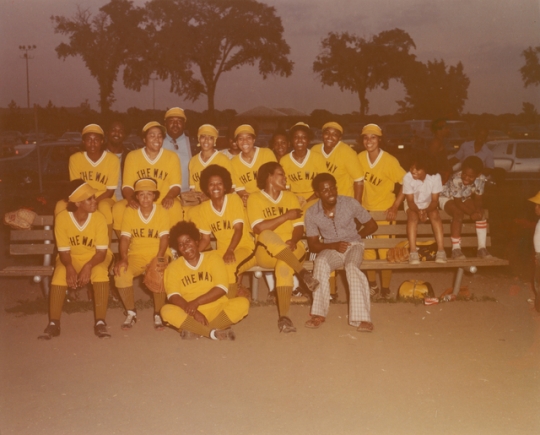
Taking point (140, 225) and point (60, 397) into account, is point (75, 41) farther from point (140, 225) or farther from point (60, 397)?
point (60, 397)

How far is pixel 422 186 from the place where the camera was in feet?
24.3

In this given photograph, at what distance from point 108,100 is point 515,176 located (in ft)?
65.3

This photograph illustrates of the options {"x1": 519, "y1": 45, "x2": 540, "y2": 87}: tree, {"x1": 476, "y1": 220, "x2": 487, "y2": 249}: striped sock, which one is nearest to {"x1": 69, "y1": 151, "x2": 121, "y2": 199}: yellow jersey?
{"x1": 476, "y1": 220, "x2": 487, "y2": 249}: striped sock

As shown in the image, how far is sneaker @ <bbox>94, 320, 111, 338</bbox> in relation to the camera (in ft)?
20.3

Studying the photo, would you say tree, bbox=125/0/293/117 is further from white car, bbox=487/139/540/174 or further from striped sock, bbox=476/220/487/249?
striped sock, bbox=476/220/487/249

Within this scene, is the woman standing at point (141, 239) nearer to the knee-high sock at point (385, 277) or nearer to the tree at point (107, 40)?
the knee-high sock at point (385, 277)

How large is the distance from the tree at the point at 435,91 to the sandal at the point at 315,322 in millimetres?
36149

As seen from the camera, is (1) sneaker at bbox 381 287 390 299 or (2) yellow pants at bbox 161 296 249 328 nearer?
(2) yellow pants at bbox 161 296 249 328

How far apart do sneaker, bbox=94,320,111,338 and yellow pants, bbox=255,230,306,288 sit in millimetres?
1713

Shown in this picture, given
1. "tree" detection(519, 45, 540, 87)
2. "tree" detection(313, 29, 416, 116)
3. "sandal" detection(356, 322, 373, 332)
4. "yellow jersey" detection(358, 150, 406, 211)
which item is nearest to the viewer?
"sandal" detection(356, 322, 373, 332)

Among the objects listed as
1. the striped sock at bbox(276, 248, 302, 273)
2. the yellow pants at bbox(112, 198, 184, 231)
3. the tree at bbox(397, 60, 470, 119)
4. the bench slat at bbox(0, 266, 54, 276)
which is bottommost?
the bench slat at bbox(0, 266, 54, 276)

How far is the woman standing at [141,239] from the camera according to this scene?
6.55 meters

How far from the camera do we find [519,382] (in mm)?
5055

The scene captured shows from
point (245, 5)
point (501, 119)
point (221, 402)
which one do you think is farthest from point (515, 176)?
point (501, 119)
